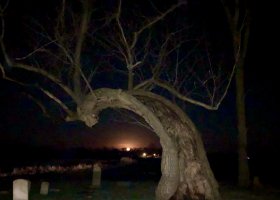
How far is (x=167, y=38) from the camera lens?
19.4 metres

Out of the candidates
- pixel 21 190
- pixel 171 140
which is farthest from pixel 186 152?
pixel 21 190

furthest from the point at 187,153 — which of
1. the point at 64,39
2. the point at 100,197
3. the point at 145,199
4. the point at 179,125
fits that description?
the point at 64,39

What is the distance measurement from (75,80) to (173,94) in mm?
3984

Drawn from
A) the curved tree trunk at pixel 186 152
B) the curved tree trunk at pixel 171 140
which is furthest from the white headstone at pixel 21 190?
the curved tree trunk at pixel 186 152

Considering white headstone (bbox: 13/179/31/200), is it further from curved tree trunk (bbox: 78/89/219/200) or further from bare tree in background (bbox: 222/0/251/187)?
bare tree in background (bbox: 222/0/251/187)

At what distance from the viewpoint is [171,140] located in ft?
56.8

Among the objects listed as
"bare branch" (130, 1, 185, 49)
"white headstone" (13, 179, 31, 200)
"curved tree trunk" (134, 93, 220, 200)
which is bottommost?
"white headstone" (13, 179, 31, 200)

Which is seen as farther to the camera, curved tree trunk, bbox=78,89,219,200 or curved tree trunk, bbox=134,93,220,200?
curved tree trunk, bbox=134,93,220,200

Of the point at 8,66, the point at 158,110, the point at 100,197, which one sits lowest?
the point at 100,197

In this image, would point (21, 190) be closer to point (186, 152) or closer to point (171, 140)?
point (171, 140)

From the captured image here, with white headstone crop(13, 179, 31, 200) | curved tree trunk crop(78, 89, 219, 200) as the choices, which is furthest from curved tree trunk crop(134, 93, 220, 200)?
white headstone crop(13, 179, 31, 200)

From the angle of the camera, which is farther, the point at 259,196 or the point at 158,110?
the point at 259,196

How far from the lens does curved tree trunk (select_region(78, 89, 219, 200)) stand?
56.4 feet

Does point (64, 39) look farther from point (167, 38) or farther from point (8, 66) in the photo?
point (167, 38)
